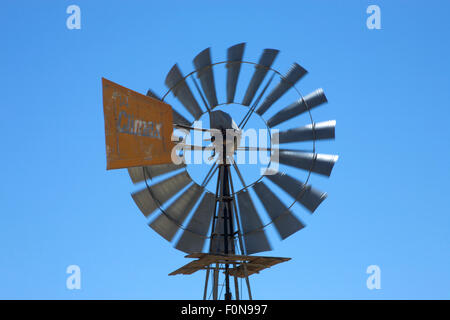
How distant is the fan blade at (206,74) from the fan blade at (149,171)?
1.59m

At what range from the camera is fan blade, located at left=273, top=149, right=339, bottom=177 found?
46.1ft

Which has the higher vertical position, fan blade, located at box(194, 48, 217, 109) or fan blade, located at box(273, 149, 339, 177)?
fan blade, located at box(194, 48, 217, 109)

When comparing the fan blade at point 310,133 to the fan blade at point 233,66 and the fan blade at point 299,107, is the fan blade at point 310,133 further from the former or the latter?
the fan blade at point 233,66

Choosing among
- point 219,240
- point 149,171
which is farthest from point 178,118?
point 219,240

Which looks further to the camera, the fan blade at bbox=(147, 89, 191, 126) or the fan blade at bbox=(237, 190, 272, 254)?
the fan blade at bbox=(147, 89, 191, 126)

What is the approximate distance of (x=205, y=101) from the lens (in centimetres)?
1447

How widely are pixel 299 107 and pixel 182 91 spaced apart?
256 centimetres

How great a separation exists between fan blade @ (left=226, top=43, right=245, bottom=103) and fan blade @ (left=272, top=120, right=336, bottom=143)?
1354 millimetres

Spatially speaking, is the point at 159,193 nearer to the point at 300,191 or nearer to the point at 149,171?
the point at 149,171

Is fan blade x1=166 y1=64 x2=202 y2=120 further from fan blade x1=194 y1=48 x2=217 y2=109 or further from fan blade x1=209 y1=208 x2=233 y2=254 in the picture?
fan blade x1=209 y1=208 x2=233 y2=254

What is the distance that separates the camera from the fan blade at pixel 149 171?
13648 millimetres

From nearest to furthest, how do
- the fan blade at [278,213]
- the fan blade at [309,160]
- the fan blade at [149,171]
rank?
the fan blade at [149,171]
the fan blade at [278,213]
the fan blade at [309,160]
